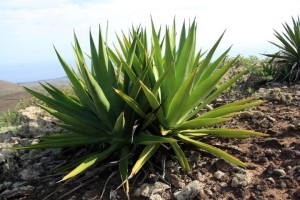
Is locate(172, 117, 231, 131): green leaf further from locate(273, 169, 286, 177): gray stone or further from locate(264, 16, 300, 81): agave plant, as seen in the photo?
locate(264, 16, 300, 81): agave plant

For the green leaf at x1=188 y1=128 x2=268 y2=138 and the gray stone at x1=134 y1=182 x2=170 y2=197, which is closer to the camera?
the gray stone at x1=134 y1=182 x2=170 y2=197

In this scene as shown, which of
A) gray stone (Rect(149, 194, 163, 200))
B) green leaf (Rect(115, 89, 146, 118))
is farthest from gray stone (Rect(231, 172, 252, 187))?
green leaf (Rect(115, 89, 146, 118))

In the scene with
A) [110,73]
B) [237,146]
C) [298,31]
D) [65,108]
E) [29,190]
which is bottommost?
[29,190]

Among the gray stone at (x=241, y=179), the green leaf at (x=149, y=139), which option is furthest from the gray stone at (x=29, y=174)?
the gray stone at (x=241, y=179)

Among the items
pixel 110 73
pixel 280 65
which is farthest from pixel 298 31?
pixel 110 73

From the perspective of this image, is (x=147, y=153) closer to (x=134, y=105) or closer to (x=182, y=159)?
(x=182, y=159)

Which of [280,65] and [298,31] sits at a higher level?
[298,31]

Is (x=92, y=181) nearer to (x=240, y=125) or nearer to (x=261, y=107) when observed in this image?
(x=240, y=125)

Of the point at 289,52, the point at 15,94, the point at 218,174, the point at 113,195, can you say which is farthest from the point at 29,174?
the point at 15,94
